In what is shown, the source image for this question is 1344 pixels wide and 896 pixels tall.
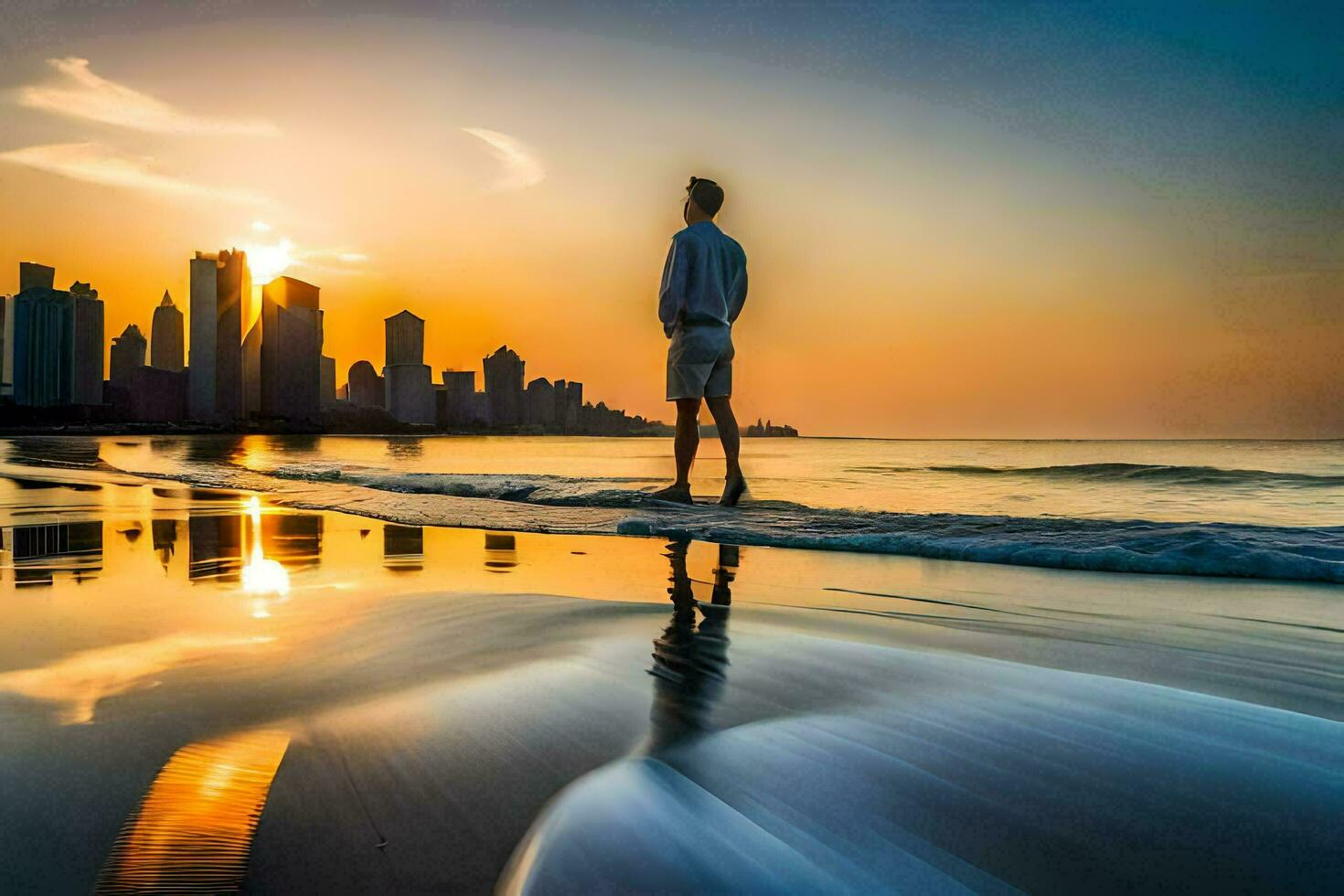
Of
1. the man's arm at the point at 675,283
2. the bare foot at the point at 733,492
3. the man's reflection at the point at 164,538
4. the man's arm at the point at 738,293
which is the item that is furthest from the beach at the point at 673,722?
the man's arm at the point at 738,293

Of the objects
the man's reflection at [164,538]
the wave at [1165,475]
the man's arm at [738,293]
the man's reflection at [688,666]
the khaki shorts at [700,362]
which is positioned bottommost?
A: the man's reflection at [688,666]

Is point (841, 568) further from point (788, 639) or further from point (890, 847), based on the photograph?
point (890, 847)

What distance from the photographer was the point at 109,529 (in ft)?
→ 15.6

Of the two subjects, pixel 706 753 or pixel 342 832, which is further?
pixel 706 753

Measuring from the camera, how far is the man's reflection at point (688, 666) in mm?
1425

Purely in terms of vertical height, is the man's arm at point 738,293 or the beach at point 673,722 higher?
the man's arm at point 738,293

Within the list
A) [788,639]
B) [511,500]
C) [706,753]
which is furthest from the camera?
[511,500]

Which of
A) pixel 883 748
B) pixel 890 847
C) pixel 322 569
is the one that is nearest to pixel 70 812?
pixel 890 847

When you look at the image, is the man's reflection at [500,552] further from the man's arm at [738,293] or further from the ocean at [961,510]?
the man's arm at [738,293]

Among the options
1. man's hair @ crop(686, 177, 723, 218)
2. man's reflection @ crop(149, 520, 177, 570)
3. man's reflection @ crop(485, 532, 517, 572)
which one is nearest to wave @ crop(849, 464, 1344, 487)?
man's hair @ crop(686, 177, 723, 218)

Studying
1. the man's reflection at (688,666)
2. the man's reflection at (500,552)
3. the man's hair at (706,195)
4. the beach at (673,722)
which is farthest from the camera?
the man's hair at (706,195)

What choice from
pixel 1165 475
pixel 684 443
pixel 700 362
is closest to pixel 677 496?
pixel 684 443

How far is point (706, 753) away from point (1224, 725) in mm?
1012

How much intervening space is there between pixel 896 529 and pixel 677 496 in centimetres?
230
